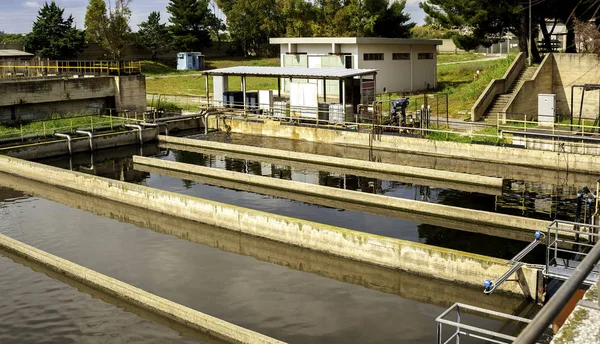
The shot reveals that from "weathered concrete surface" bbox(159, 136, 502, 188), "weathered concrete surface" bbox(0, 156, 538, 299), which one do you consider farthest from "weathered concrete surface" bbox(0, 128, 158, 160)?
"weathered concrete surface" bbox(0, 156, 538, 299)

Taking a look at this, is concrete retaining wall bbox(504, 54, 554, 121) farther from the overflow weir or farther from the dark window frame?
the dark window frame

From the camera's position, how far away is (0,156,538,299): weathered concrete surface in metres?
16.2

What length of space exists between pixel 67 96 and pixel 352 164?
20545 mm

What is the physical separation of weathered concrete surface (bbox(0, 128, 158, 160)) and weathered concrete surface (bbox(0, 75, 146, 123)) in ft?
17.1

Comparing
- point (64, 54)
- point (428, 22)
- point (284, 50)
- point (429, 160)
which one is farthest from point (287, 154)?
point (428, 22)

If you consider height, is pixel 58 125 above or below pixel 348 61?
below

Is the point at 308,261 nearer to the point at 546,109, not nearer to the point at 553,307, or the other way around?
the point at 553,307

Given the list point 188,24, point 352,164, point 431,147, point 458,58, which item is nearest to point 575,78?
point 431,147

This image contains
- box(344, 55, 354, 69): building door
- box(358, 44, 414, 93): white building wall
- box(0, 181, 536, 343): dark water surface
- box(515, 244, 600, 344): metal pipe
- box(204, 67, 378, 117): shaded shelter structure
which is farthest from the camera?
box(358, 44, 414, 93): white building wall

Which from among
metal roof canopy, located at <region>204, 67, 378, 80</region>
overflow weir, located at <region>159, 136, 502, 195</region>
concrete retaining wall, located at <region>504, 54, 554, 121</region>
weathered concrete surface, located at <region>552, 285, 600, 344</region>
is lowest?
overflow weir, located at <region>159, 136, 502, 195</region>

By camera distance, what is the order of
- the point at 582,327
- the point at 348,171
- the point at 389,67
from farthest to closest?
1. the point at 389,67
2. the point at 348,171
3. the point at 582,327

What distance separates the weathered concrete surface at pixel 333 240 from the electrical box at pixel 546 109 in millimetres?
18539

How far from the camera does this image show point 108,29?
2945 inches

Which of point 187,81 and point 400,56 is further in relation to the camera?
point 187,81
